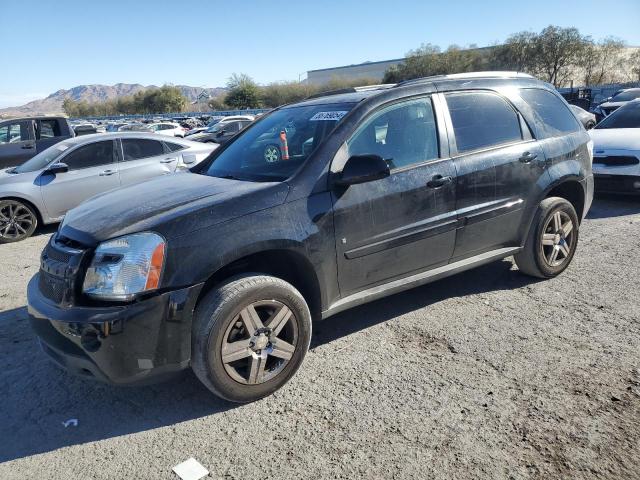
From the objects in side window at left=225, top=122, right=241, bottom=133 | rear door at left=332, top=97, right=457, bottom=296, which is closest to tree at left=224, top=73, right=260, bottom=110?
side window at left=225, top=122, right=241, bottom=133

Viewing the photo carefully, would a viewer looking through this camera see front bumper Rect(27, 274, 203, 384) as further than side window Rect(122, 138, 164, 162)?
No

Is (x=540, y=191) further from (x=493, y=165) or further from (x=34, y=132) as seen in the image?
(x=34, y=132)

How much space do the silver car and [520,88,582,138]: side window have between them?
5.03 metres

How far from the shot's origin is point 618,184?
299 inches

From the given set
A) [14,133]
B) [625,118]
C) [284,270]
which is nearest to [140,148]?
[14,133]

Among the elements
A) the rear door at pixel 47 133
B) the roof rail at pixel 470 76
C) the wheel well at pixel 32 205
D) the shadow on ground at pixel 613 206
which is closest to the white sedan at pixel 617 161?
the shadow on ground at pixel 613 206

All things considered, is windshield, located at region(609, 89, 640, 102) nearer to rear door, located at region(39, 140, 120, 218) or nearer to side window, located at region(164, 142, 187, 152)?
side window, located at region(164, 142, 187, 152)

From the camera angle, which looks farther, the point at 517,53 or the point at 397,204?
the point at 517,53

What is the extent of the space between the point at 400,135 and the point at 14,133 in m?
11.2

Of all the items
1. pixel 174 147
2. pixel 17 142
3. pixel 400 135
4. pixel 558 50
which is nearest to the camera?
pixel 400 135

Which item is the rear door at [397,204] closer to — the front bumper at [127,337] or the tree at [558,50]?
the front bumper at [127,337]

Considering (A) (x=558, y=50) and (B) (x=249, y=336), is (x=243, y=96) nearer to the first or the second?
(A) (x=558, y=50)

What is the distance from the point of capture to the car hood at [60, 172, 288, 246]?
2.90 meters

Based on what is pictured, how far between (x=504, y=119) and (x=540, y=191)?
2.32ft
